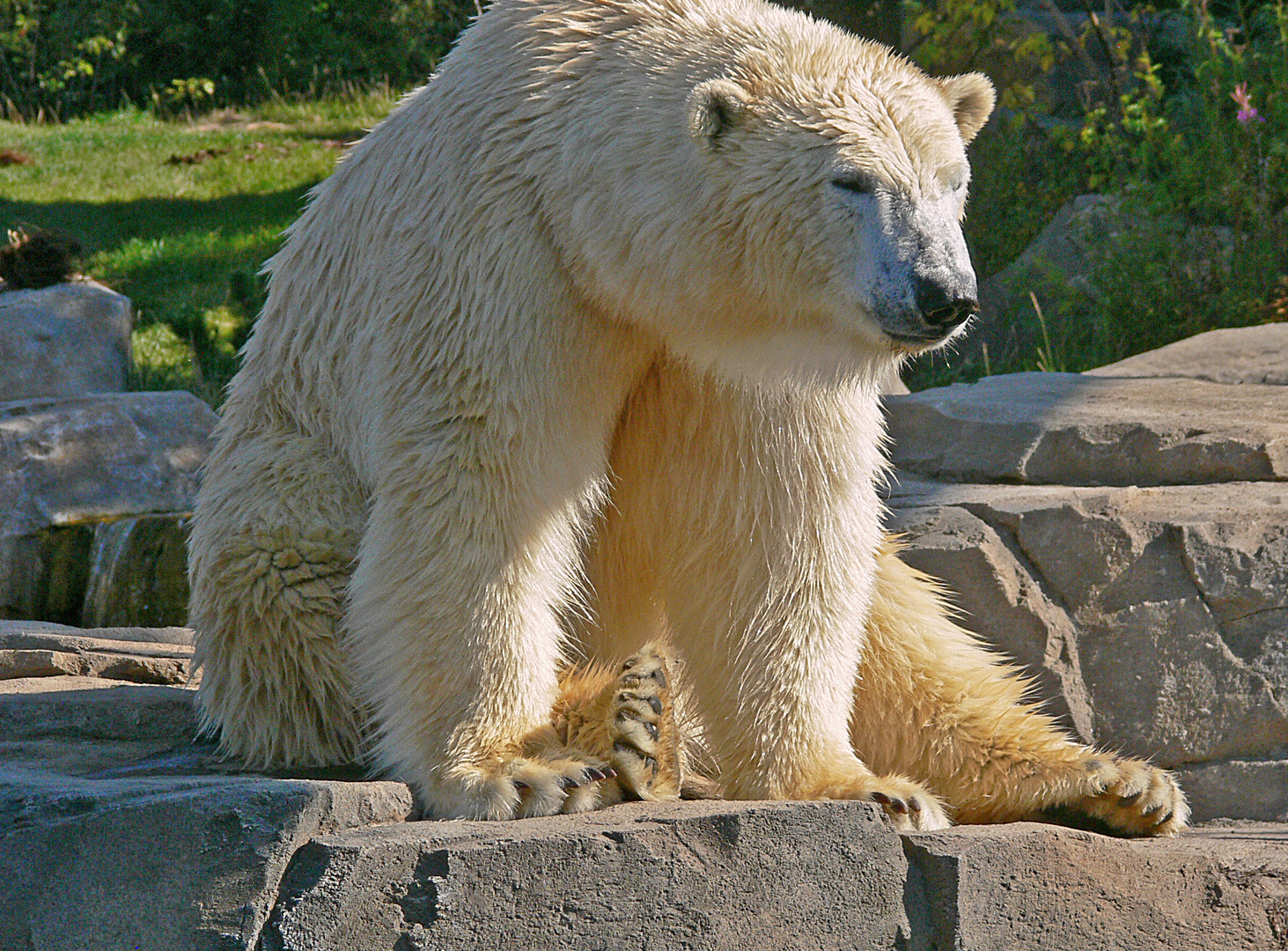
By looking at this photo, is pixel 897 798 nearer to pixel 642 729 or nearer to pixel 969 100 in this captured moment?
pixel 642 729

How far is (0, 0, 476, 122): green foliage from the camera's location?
18.9 metres

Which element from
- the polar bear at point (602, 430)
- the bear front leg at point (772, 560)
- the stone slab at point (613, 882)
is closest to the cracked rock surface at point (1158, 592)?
the polar bear at point (602, 430)

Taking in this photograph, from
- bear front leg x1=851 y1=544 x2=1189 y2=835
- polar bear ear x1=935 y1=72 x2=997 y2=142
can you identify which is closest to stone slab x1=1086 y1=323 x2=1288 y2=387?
bear front leg x1=851 y1=544 x2=1189 y2=835

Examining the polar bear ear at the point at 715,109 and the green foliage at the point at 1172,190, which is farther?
the green foliage at the point at 1172,190

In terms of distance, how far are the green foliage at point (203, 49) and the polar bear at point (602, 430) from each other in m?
16.9

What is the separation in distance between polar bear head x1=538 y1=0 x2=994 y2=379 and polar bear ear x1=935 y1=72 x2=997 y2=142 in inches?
4.9

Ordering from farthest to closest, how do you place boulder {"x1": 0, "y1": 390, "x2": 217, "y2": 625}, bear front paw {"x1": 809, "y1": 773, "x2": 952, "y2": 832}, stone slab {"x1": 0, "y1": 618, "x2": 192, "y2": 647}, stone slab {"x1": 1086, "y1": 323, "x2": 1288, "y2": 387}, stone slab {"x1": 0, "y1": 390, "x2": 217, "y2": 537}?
stone slab {"x1": 0, "y1": 390, "x2": 217, "y2": 537} < boulder {"x1": 0, "y1": 390, "x2": 217, "y2": 625} < stone slab {"x1": 1086, "y1": 323, "x2": 1288, "y2": 387} < stone slab {"x1": 0, "y1": 618, "x2": 192, "y2": 647} < bear front paw {"x1": 809, "y1": 773, "x2": 952, "y2": 832}

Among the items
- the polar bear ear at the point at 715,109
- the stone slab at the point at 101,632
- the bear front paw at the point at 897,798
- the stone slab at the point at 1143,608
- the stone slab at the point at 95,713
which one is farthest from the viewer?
the stone slab at the point at 101,632

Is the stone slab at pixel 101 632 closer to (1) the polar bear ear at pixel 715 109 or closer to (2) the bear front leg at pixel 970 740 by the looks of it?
(2) the bear front leg at pixel 970 740

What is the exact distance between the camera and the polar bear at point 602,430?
254 centimetres

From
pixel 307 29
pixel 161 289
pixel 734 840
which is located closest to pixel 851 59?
pixel 734 840

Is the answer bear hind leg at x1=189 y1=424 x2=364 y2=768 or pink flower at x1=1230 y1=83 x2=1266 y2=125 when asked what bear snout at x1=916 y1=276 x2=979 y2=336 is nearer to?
bear hind leg at x1=189 y1=424 x2=364 y2=768

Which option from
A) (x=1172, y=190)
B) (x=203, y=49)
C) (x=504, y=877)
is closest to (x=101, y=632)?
(x=504, y=877)

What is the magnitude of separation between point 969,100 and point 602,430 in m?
1.03
